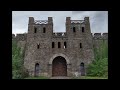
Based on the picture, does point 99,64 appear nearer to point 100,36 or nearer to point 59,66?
point 100,36

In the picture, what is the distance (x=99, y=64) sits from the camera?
2689 cm

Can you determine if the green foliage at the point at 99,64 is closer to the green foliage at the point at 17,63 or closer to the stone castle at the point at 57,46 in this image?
the stone castle at the point at 57,46

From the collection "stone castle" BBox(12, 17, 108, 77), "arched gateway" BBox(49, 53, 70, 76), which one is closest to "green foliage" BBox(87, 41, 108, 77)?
"stone castle" BBox(12, 17, 108, 77)

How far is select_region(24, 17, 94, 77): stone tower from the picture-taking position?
28.5m

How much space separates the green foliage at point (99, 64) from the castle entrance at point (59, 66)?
8.48ft

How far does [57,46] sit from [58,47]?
0.16m

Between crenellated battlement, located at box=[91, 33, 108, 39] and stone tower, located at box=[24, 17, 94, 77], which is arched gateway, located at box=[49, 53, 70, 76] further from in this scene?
crenellated battlement, located at box=[91, 33, 108, 39]

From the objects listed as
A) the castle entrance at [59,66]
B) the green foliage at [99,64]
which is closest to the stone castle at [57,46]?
the castle entrance at [59,66]

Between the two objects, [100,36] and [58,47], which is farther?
[100,36]

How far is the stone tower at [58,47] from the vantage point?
28.5 meters

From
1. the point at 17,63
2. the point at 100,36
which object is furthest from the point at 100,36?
the point at 17,63
